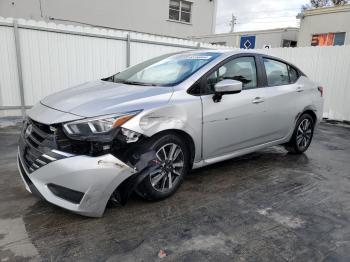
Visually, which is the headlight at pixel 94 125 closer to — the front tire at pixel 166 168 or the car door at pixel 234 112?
the front tire at pixel 166 168

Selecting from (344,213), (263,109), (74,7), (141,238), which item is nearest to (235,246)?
(141,238)

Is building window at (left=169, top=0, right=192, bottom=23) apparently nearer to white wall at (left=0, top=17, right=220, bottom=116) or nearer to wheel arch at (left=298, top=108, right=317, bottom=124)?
white wall at (left=0, top=17, right=220, bottom=116)

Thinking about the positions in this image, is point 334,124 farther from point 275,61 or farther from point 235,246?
point 235,246

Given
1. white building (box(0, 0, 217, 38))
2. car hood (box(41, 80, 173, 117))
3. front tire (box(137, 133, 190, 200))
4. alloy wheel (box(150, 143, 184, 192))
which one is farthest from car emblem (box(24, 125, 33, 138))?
white building (box(0, 0, 217, 38))

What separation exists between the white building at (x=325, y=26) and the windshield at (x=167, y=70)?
1246 centimetres

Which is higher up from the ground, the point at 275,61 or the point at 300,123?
the point at 275,61

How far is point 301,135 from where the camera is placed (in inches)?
206

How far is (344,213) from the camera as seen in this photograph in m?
3.33

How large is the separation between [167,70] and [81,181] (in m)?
1.90

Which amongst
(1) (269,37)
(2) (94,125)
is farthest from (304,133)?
(1) (269,37)

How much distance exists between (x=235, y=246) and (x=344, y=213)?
1442 millimetres

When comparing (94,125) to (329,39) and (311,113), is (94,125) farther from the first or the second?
(329,39)

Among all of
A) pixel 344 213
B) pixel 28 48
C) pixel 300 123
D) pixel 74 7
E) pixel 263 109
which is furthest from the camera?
pixel 74 7

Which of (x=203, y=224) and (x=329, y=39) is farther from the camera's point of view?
(x=329, y=39)
